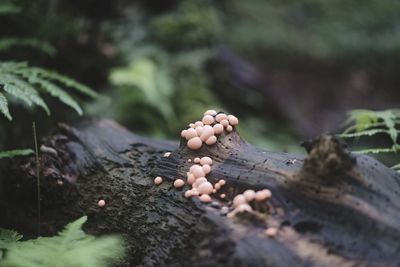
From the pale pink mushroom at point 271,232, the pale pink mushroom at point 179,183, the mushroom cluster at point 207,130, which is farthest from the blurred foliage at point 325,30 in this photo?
the pale pink mushroom at point 271,232

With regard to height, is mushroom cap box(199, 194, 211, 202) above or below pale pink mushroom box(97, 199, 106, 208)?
above

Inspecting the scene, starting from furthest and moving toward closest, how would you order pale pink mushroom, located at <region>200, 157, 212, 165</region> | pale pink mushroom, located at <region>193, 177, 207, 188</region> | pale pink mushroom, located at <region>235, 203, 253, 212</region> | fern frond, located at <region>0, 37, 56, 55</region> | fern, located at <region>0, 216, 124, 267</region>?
1. fern frond, located at <region>0, 37, 56, 55</region>
2. pale pink mushroom, located at <region>200, 157, 212, 165</region>
3. pale pink mushroom, located at <region>193, 177, 207, 188</region>
4. pale pink mushroom, located at <region>235, 203, 253, 212</region>
5. fern, located at <region>0, 216, 124, 267</region>

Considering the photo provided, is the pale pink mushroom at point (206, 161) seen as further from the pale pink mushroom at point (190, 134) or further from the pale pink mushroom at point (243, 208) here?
the pale pink mushroom at point (243, 208)

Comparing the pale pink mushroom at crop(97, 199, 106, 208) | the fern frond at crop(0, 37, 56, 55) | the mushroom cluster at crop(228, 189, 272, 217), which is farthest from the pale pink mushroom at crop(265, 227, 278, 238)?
the fern frond at crop(0, 37, 56, 55)

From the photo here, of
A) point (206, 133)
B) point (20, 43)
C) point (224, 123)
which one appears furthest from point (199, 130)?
point (20, 43)

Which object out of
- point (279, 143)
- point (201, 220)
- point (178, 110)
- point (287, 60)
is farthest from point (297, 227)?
point (287, 60)

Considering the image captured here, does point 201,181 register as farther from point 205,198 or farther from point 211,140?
point 211,140

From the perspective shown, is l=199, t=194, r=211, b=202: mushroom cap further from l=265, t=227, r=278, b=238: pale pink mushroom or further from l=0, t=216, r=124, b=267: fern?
l=0, t=216, r=124, b=267: fern
